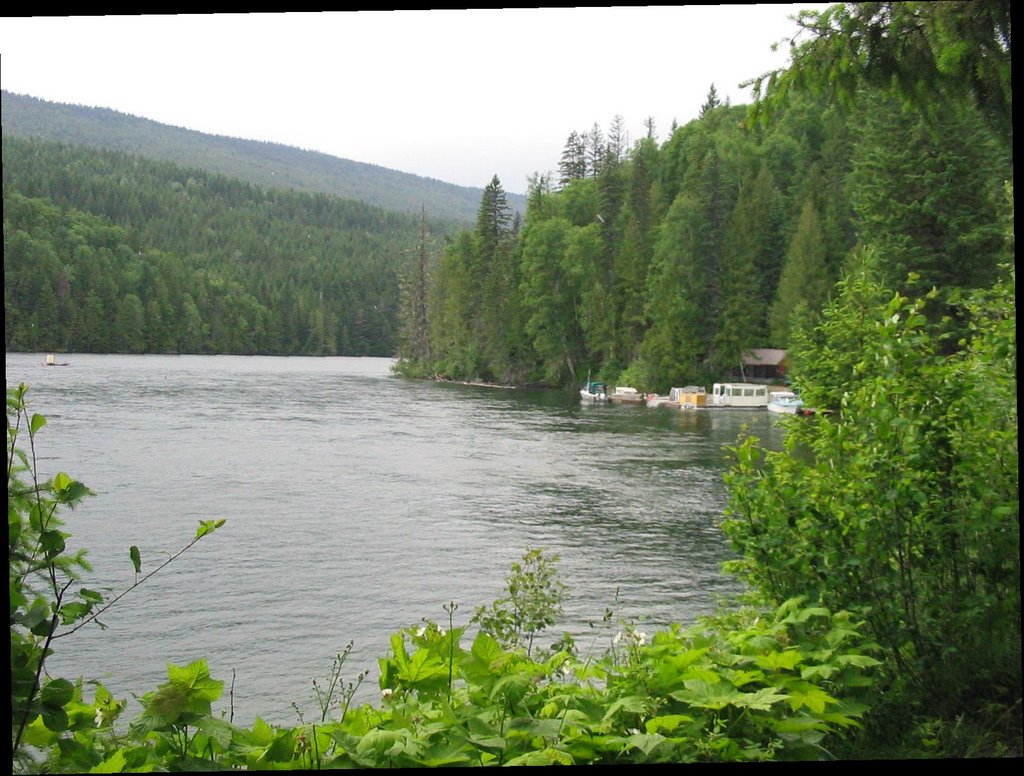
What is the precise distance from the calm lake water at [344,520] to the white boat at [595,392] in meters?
5.03

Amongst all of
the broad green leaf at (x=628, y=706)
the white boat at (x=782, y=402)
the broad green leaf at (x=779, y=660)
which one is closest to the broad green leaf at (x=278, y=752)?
the broad green leaf at (x=628, y=706)

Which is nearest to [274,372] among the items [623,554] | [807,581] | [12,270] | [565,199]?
[12,270]

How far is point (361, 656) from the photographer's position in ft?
19.1

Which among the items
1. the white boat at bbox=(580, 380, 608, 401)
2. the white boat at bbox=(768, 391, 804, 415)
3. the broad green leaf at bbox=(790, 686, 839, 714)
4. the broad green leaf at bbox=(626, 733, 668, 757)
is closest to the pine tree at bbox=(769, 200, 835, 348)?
the white boat at bbox=(768, 391, 804, 415)

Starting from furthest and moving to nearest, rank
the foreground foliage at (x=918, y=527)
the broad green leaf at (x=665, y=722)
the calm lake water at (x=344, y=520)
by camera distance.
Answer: the calm lake water at (x=344, y=520) → the foreground foliage at (x=918, y=527) → the broad green leaf at (x=665, y=722)

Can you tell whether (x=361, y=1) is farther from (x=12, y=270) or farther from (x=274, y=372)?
(x=274, y=372)

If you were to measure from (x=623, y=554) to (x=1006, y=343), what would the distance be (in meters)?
6.56

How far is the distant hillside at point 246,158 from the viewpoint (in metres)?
33.7

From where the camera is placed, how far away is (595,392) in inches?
1095

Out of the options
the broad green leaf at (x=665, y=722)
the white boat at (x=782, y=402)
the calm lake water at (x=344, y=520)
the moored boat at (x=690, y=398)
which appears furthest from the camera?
the moored boat at (x=690, y=398)

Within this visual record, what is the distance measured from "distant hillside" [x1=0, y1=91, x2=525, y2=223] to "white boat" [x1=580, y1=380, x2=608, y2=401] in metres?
7.30

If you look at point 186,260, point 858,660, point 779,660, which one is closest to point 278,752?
point 779,660

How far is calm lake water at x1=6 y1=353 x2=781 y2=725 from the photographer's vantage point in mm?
6480

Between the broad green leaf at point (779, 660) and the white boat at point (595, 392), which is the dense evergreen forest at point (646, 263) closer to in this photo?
the white boat at point (595, 392)
